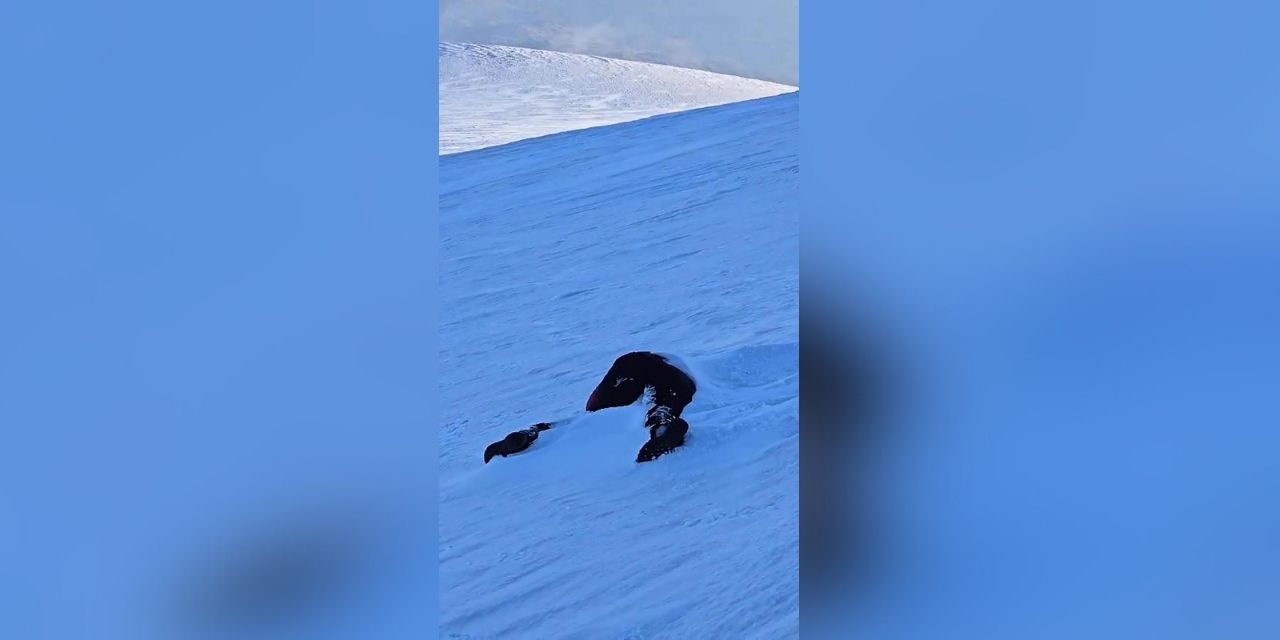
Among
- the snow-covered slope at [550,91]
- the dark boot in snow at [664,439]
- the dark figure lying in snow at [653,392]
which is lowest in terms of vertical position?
the dark boot in snow at [664,439]

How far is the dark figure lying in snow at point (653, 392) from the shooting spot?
2805 millimetres

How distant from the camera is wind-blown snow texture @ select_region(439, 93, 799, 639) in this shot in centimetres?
274
